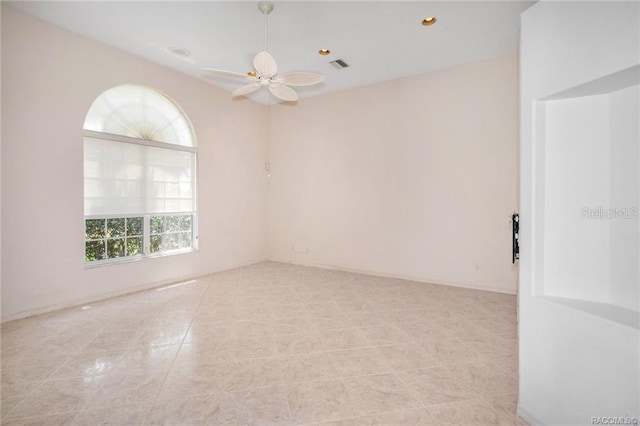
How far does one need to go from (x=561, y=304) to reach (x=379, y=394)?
1266mm

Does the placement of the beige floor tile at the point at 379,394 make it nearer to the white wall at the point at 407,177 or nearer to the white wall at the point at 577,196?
the white wall at the point at 577,196

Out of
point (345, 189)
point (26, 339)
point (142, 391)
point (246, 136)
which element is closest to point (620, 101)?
point (142, 391)

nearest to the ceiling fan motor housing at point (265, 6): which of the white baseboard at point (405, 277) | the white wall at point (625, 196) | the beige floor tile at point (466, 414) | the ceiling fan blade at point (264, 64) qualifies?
the ceiling fan blade at point (264, 64)

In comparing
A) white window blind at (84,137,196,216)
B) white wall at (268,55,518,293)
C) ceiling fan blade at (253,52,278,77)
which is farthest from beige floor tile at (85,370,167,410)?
white wall at (268,55,518,293)

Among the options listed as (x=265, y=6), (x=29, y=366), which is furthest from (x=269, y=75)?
(x=29, y=366)

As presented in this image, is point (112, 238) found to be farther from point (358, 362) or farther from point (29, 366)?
point (358, 362)

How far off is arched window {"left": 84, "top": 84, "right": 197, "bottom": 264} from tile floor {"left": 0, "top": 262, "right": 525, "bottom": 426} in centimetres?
96

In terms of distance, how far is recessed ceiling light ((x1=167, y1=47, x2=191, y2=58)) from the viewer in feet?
13.8

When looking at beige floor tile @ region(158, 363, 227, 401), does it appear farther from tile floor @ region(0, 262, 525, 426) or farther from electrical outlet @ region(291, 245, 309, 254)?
electrical outlet @ region(291, 245, 309, 254)

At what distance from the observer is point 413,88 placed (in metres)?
5.10

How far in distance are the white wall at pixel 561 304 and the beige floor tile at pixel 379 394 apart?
706mm

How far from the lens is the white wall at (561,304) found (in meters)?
1.46

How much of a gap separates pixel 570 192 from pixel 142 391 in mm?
3040

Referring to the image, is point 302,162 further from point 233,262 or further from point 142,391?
point 142,391
